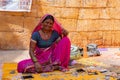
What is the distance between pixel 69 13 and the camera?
24.9ft

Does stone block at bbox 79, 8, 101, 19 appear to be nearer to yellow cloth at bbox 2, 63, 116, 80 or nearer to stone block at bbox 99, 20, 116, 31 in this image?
stone block at bbox 99, 20, 116, 31

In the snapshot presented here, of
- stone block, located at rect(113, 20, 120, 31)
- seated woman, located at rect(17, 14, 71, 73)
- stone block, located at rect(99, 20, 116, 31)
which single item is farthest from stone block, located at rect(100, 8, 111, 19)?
seated woman, located at rect(17, 14, 71, 73)

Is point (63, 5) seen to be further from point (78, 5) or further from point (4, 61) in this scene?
point (4, 61)

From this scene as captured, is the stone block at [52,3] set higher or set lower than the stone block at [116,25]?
higher

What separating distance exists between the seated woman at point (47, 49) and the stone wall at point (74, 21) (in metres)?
2.03

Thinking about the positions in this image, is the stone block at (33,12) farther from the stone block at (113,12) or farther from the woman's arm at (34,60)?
the woman's arm at (34,60)

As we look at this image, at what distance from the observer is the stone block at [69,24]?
7.62 m

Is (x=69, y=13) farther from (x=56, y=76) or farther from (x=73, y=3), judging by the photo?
(x=56, y=76)

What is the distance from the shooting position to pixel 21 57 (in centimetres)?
684

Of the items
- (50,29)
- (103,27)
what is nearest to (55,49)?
(50,29)

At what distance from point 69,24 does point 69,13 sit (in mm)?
269

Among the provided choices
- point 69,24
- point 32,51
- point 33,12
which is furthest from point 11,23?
point 32,51

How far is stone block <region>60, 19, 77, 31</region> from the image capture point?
7624 mm

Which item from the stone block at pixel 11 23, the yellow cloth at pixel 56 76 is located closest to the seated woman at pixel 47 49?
the yellow cloth at pixel 56 76
